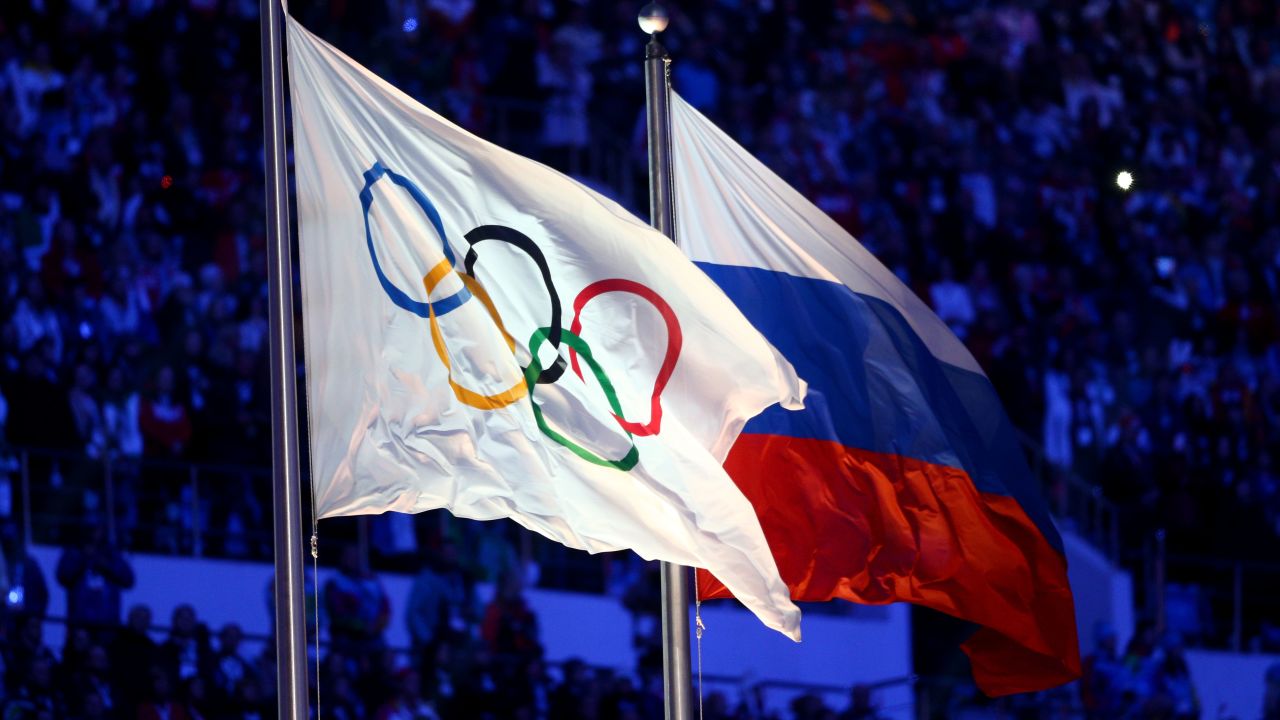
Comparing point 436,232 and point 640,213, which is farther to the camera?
point 640,213

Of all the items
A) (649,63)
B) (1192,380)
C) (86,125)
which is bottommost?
(1192,380)

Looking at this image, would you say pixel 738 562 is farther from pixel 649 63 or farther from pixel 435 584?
pixel 435 584

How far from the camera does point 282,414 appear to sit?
720cm

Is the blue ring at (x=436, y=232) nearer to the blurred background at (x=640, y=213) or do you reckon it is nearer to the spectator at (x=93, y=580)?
the blurred background at (x=640, y=213)

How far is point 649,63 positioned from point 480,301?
47.1 inches

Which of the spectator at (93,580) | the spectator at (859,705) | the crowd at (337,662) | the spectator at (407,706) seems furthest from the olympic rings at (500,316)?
the spectator at (859,705)

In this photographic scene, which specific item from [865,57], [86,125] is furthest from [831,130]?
[86,125]

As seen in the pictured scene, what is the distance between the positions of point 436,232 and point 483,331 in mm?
396

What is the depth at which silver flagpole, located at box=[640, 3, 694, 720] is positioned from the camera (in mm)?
7883

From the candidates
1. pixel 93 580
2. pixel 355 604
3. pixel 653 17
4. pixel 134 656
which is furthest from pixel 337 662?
pixel 653 17

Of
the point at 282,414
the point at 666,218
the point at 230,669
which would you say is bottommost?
the point at 230,669

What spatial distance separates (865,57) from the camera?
19812 mm

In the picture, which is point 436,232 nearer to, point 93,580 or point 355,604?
point 355,604

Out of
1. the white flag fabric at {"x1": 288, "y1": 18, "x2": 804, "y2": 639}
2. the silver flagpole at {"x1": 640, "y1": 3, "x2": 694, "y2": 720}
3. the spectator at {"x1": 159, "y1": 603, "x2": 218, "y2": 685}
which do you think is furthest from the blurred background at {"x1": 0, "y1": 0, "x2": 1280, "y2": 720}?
the white flag fabric at {"x1": 288, "y1": 18, "x2": 804, "y2": 639}
